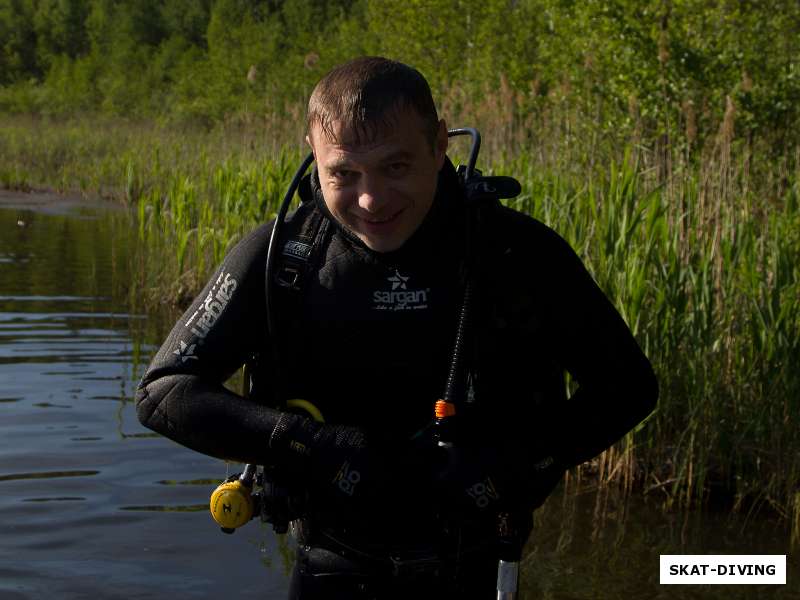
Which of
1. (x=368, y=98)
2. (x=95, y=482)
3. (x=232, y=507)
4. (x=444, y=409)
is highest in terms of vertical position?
(x=368, y=98)

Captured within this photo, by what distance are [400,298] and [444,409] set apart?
0.27m

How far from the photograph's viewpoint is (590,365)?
7.44 ft

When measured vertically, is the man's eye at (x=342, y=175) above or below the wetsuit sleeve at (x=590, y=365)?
above

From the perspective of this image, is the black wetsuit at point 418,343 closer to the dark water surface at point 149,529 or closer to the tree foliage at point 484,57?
the dark water surface at point 149,529

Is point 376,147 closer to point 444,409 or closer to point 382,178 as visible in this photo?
point 382,178

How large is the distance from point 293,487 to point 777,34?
40.8 feet

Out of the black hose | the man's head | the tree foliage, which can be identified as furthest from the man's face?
the tree foliage

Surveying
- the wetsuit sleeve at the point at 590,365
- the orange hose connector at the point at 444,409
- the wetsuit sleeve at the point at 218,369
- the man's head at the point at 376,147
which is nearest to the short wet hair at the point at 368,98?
the man's head at the point at 376,147

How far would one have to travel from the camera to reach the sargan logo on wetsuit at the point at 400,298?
227cm

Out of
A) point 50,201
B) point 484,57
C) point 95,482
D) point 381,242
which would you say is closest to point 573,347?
point 381,242

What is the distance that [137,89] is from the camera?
5300cm

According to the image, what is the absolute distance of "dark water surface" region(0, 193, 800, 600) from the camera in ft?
15.5

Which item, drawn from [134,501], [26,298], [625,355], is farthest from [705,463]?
[26,298]

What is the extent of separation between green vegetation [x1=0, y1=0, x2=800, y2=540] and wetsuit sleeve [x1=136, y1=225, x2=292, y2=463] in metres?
3.63
